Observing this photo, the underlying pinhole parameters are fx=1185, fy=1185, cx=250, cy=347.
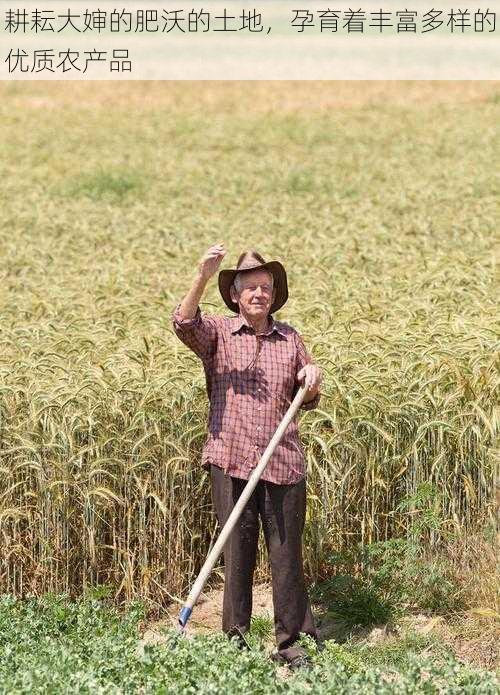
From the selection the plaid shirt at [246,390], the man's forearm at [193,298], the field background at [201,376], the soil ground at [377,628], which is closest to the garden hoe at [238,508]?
the plaid shirt at [246,390]

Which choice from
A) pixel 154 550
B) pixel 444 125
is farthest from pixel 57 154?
pixel 154 550

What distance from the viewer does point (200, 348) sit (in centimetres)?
564

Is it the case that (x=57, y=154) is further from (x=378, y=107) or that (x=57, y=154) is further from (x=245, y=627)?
(x=245, y=627)

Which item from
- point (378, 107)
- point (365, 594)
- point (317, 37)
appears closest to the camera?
point (365, 594)

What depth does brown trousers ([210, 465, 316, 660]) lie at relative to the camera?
5.61 meters

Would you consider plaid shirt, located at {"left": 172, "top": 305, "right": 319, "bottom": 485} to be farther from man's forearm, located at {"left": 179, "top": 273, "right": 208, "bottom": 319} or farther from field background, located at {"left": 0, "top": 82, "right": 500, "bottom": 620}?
field background, located at {"left": 0, "top": 82, "right": 500, "bottom": 620}

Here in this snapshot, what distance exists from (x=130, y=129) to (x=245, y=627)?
25807 millimetres

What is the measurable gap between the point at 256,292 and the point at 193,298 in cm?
32

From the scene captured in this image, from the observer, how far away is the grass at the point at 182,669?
472 cm

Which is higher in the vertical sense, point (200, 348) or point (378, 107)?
point (378, 107)

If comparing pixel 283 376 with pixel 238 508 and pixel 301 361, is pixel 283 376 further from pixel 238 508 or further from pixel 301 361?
pixel 238 508

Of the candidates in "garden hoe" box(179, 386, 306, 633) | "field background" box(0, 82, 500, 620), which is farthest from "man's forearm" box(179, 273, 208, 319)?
"field background" box(0, 82, 500, 620)

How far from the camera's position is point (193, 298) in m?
5.46

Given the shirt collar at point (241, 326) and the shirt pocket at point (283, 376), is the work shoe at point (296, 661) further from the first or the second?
the shirt collar at point (241, 326)
